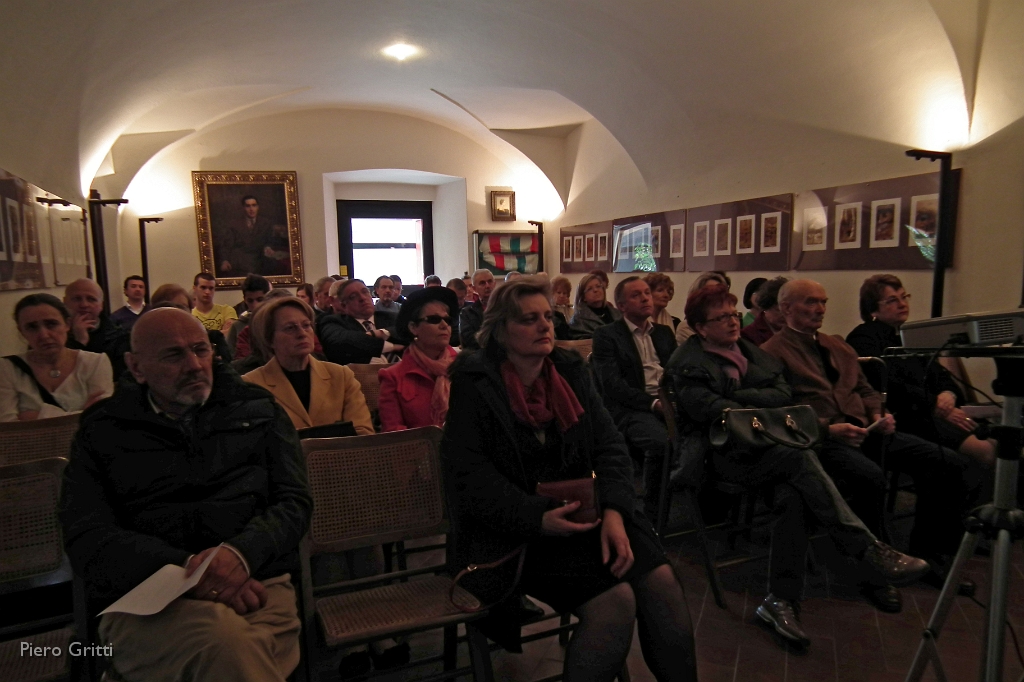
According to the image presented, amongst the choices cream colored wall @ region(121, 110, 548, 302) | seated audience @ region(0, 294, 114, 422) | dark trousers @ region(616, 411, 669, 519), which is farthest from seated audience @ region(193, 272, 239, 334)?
dark trousers @ region(616, 411, 669, 519)

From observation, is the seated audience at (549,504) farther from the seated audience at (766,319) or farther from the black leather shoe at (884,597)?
the seated audience at (766,319)

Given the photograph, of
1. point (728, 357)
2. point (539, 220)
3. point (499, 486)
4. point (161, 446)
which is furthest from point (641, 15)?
point (539, 220)

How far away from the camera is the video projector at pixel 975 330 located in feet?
4.34

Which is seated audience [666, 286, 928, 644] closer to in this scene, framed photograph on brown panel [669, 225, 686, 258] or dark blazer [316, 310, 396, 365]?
dark blazer [316, 310, 396, 365]

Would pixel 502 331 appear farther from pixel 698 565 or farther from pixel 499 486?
pixel 698 565

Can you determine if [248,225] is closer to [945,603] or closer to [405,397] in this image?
[405,397]

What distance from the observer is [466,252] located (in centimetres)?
1060

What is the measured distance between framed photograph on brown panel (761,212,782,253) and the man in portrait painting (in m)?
7.18

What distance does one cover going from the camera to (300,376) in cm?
270

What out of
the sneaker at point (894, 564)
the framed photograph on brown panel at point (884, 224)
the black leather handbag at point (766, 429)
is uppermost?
the framed photograph on brown panel at point (884, 224)

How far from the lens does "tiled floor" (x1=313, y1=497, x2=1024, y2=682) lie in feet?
7.30

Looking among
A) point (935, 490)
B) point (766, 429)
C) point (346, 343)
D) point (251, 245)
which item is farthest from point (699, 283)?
point (251, 245)

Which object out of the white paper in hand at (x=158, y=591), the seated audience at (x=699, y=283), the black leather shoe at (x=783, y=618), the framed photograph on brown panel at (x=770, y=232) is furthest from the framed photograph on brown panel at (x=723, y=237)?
the white paper in hand at (x=158, y=591)

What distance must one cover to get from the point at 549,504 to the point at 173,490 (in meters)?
1.05
